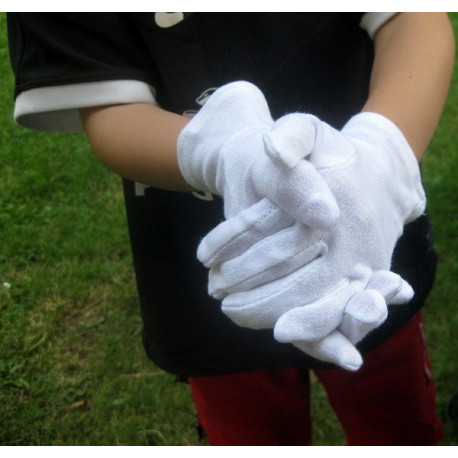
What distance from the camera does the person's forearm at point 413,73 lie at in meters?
0.82

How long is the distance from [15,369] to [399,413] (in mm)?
1076

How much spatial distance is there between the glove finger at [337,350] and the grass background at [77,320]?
1099 millimetres

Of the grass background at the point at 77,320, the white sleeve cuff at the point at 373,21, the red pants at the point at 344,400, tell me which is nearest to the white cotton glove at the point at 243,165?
the white sleeve cuff at the point at 373,21

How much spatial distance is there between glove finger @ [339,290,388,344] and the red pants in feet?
1.46

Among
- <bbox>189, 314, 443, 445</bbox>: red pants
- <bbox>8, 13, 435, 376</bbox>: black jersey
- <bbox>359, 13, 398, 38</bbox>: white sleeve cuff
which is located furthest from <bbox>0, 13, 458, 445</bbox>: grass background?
<bbox>359, 13, 398, 38</bbox>: white sleeve cuff

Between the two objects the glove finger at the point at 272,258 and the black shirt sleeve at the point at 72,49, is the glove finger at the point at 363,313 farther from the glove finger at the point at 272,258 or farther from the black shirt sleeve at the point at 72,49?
the black shirt sleeve at the point at 72,49

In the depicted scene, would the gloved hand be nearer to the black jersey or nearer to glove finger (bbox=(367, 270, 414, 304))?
glove finger (bbox=(367, 270, 414, 304))

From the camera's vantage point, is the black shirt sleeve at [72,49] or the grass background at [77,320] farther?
the grass background at [77,320]

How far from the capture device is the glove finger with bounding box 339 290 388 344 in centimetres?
62

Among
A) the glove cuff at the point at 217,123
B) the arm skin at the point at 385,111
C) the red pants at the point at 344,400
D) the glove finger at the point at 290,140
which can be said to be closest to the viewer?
the glove finger at the point at 290,140

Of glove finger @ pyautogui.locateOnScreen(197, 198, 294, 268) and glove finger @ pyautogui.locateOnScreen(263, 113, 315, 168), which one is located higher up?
glove finger @ pyautogui.locateOnScreen(263, 113, 315, 168)

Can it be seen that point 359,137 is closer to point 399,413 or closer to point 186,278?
point 186,278
